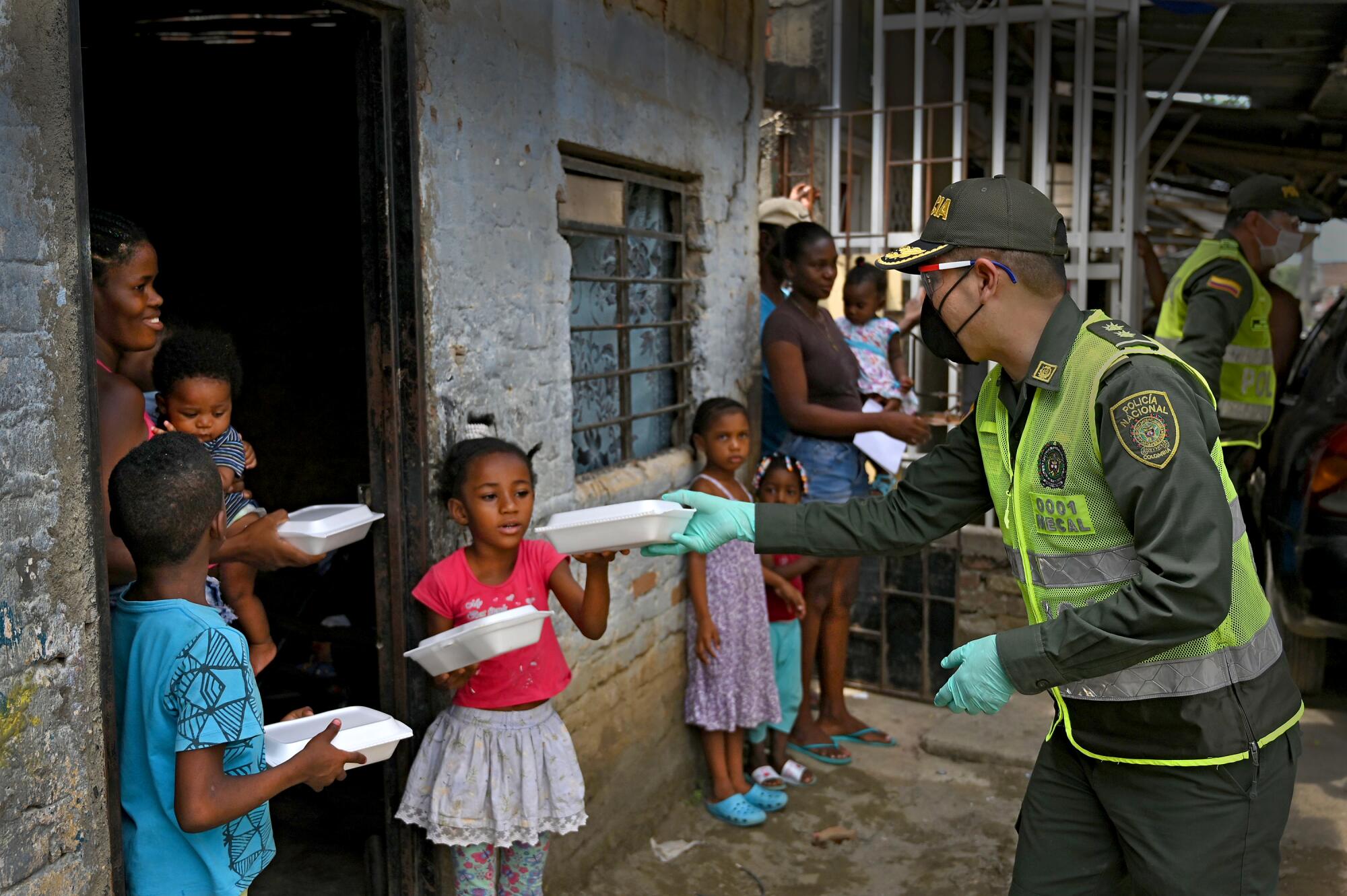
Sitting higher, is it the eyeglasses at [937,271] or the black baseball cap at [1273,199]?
the black baseball cap at [1273,199]

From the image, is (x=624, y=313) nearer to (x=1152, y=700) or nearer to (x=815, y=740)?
(x=815, y=740)

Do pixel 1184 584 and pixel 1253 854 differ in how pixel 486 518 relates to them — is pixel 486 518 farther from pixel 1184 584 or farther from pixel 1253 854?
pixel 1253 854

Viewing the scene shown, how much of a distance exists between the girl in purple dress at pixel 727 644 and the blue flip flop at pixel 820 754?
19.1 inches

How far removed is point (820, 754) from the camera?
17.1ft

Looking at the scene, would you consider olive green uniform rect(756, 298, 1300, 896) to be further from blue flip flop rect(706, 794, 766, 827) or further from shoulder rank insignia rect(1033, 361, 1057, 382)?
blue flip flop rect(706, 794, 766, 827)

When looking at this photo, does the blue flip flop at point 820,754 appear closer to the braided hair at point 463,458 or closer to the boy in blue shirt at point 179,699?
the braided hair at point 463,458

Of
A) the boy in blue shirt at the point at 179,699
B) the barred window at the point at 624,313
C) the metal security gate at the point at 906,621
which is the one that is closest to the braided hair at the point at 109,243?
the boy in blue shirt at the point at 179,699

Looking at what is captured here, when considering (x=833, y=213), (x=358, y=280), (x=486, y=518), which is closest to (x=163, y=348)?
(x=486, y=518)

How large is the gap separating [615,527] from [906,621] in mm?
3452

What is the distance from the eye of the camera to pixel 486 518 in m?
3.10

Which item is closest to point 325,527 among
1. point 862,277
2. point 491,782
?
point 491,782

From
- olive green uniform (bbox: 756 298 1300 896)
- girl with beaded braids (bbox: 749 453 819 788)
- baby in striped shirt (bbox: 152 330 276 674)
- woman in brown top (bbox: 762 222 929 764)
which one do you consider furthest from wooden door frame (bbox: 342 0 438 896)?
woman in brown top (bbox: 762 222 929 764)

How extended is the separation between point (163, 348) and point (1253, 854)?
2744 mm

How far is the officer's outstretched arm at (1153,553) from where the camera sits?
7.02ft
